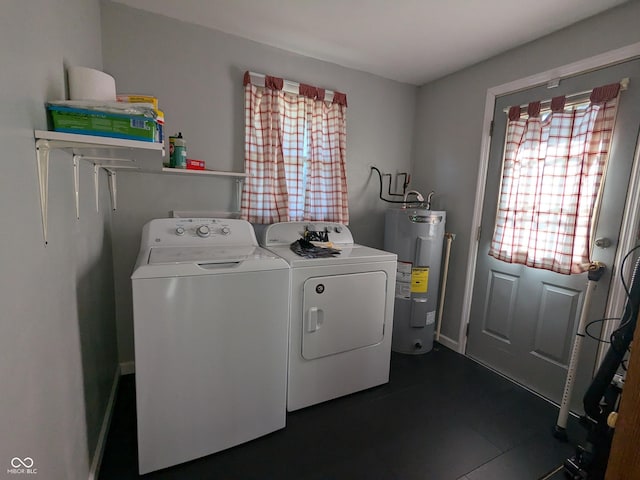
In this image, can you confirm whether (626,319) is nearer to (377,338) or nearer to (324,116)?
(377,338)

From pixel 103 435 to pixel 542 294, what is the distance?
110 inches

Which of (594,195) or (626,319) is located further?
(594,195)

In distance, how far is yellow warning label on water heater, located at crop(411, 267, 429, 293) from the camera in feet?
8.10

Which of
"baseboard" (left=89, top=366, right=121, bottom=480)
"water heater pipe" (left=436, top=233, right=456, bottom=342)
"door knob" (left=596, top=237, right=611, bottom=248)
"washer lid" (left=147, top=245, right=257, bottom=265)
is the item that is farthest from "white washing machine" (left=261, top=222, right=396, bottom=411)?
"door knob" (left=596, top=237, right=611, bottom=248)

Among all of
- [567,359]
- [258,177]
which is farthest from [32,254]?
[567,359]

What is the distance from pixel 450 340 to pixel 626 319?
1.44 meters

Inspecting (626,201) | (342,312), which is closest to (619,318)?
(626,201)

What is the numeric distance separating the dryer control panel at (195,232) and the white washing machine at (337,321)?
223 millimetres

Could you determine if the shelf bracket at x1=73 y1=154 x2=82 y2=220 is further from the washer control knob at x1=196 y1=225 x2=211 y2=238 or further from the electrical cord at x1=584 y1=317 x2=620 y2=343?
the electrical cord at x1=584 y1=317 x2=620 y2=343

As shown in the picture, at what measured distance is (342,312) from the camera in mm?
1861

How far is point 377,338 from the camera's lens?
204cm

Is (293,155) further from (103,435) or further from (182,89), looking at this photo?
(103,435)

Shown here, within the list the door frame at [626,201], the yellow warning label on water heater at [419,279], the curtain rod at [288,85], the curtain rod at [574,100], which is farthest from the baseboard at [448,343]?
the curtain rod at [288,85]

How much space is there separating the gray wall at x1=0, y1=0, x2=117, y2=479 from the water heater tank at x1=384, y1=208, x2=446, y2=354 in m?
2.09
